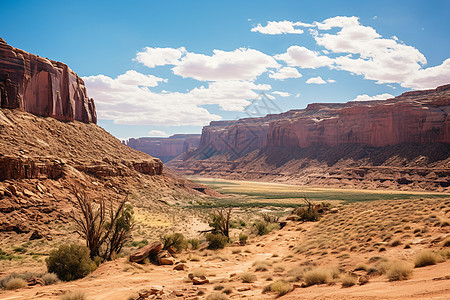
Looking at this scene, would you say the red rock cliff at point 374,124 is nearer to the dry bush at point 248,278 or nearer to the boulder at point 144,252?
the boulder at point 144,252

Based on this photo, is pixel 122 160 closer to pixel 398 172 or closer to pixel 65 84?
pixel 65 84

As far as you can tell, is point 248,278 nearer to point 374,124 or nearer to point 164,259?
point 164,259

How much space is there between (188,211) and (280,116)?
143m

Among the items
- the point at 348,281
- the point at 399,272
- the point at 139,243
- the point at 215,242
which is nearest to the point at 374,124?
the point at 215,242

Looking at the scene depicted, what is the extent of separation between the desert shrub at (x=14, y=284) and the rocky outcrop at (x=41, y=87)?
3435 cm

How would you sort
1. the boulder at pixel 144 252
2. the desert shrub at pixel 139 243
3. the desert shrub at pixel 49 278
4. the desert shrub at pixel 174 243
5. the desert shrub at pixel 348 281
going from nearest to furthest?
the desert shrub at pixel 348 281, the desert shrub at pixel 49 278, the boulder at pixel 144 252, the desert shrub at pixel 174 243, the desert shrub at pixel 139 243

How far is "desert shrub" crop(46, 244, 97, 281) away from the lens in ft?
42.2

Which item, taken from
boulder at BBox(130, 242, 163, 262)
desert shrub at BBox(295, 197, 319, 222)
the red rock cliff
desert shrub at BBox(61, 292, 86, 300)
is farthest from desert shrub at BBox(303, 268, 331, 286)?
the red rock cliff

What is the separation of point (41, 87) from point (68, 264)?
128 ft

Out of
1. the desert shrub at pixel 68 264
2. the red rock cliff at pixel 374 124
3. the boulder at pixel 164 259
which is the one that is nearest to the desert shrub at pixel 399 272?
the boulder at pixel 164 259

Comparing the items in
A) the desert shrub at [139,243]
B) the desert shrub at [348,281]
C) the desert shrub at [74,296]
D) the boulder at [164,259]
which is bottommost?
the desert shrub at [139,243]

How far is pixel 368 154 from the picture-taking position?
9756 cm

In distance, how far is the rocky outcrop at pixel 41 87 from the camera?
3912 cm

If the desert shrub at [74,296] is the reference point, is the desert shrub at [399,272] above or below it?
above
